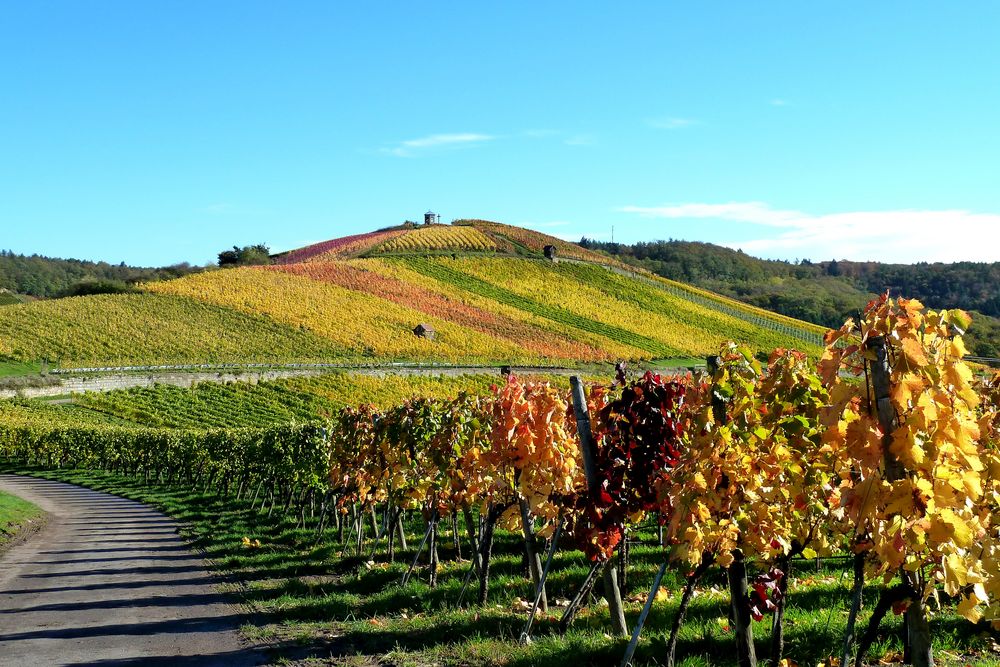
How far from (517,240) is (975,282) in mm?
114270

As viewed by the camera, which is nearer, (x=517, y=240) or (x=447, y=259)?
(x=447, y=259)

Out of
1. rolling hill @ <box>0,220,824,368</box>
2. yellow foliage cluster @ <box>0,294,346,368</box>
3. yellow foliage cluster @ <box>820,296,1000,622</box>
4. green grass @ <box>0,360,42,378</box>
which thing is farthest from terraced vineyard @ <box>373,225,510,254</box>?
yellow foliage cluster @ <box>820,296,1000,622</box>

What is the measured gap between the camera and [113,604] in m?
13.2

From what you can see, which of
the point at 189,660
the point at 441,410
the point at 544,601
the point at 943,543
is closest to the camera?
the point at 943,543

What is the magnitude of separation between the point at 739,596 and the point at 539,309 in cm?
8938

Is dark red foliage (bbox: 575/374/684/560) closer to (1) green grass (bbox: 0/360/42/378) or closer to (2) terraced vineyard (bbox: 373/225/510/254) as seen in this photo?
(1) green grass (bbox: 0/360/42/378)

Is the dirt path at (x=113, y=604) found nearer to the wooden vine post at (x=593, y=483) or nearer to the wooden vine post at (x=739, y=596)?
the wooden vine post at (x=593, y=483)

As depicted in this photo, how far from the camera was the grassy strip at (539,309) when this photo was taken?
87312 mm

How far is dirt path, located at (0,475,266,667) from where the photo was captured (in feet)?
33.3

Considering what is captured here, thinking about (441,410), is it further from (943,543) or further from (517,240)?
(517,240)

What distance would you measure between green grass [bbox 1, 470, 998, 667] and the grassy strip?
7107 cm

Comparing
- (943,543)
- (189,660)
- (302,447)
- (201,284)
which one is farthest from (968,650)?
(201,284)

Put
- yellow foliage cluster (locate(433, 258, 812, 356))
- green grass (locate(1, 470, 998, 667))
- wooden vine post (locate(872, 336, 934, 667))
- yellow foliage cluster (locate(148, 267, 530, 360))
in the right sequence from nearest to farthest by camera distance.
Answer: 1. wooden vine post (locate(872, 336, 934, 667))
2. green grass (locate(1, 470, 998, 667))
3. yellow foliage cluster (locate(148, 267, 530, 360))
4. yellow foliage cluster (locate(433, 258, 812, 356))

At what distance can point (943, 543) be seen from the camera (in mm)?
5113
